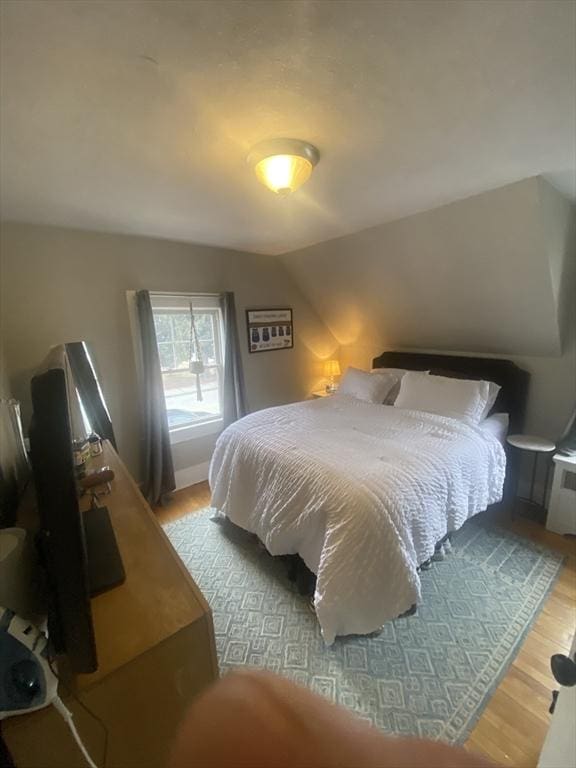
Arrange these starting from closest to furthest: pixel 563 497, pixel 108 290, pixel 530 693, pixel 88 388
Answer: pixel 530 693 < pixel 88 388 < pixel 563 497 < pixel 108 290

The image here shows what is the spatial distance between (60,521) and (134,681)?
438 mm

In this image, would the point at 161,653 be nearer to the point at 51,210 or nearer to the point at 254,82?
the point at 254,82

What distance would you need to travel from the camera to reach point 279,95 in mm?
1004

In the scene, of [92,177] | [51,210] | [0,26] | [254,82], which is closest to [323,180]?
[254,82]

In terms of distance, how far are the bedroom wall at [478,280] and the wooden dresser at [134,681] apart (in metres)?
2.40

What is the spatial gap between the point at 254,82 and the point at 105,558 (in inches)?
58.5

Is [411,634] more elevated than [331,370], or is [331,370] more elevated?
[331,370]

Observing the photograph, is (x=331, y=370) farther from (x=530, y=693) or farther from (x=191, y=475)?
(x=530, y=693)

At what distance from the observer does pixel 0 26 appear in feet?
2.38

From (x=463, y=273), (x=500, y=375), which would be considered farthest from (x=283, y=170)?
(x=500, y=375)

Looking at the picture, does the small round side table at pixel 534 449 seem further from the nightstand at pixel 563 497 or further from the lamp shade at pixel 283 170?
the lamp shade at pixel 283 170

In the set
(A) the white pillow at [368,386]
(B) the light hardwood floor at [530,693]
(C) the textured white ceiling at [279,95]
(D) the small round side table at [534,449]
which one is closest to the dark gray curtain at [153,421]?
(C) the textured white ceiling at [279,95]

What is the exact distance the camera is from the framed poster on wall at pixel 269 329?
337 cm

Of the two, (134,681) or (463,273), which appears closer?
(134,681)
